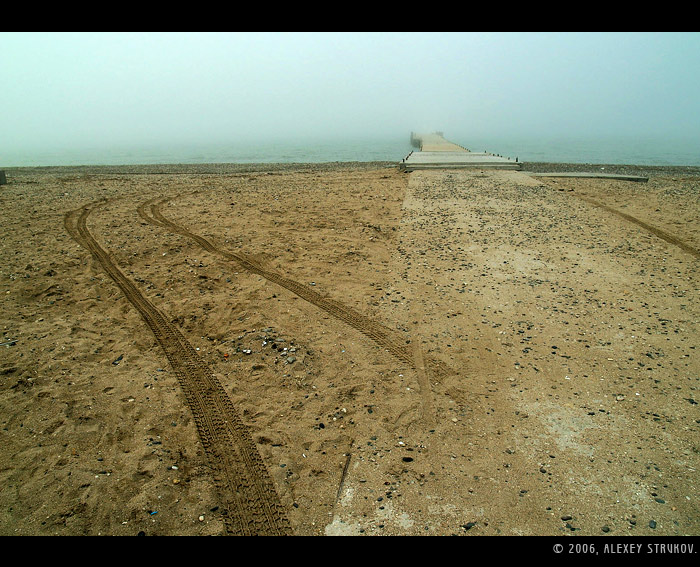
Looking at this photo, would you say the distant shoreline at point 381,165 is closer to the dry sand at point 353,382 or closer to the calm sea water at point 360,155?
the calm sea water at point 360,155

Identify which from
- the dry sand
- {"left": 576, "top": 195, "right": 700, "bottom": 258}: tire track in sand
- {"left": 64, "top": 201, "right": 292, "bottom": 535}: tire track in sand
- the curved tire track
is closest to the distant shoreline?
{"left": 576, "top": 195, "right": 700, "bottom": 258}: tire track in sand

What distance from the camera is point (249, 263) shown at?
26.0ft

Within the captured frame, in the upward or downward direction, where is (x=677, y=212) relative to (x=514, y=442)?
upward

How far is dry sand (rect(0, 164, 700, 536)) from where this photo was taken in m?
3.10

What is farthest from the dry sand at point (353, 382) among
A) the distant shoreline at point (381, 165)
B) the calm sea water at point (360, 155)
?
the calm sea water at point (360, 155)

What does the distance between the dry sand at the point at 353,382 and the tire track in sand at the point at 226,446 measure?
20mm

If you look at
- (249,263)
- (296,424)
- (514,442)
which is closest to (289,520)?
(296,424)

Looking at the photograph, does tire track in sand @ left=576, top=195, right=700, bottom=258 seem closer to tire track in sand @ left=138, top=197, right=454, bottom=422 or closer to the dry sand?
the dry sand

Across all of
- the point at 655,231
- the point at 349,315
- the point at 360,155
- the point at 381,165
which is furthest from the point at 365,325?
the point at 360,155

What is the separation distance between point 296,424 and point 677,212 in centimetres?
1209

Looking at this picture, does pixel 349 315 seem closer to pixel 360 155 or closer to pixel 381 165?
pixel 381 165

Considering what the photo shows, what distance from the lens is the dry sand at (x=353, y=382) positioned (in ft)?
10.2

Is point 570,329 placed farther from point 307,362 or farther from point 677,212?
point 677,212

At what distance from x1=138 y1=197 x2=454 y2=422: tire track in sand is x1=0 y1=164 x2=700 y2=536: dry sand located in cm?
3
